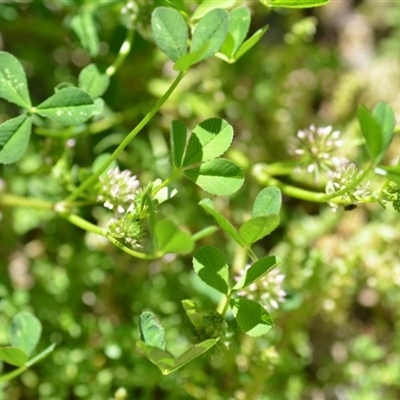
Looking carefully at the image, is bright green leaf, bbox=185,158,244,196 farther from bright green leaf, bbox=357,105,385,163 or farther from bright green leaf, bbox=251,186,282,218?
bright green leaf, bbox=357,105,385,163

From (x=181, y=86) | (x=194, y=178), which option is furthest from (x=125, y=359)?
(x=181, y=86)

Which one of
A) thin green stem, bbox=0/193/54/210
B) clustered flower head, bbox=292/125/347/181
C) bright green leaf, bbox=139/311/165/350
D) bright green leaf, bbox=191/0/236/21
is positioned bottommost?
thin green stem, bbox=0/193/54/210

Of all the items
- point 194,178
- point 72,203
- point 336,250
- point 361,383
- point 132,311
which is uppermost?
point 194,178

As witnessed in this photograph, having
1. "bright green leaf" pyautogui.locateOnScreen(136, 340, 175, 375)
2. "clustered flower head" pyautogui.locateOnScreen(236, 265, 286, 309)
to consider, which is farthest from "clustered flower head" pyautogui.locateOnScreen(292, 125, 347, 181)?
"bright green leaf" pyautogui.locateOnScreen(136, 340, 175, 375)

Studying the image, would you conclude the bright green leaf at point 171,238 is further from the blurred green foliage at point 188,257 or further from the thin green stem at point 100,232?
the blurred green foliage at point 188,257

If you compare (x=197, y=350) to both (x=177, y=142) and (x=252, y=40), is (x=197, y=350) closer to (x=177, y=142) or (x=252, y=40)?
(x=177, y=142)

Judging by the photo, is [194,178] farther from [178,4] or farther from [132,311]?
[132,311]
